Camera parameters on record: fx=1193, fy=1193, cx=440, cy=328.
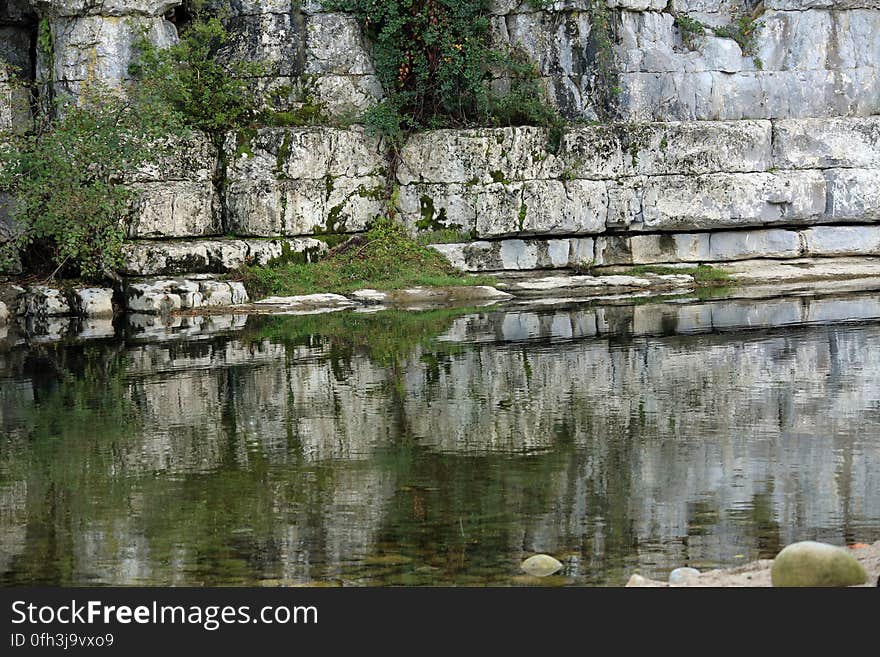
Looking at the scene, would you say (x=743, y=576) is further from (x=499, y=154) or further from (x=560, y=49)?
(x=560, y=49)

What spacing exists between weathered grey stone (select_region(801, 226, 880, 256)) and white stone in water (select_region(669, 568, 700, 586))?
22278 millimetres

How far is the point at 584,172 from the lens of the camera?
87.7ft

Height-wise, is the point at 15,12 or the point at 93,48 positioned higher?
the point at 15,12

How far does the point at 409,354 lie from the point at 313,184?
34.9ft

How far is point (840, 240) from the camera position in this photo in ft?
89.7

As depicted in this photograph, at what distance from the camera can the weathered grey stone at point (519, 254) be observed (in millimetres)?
26312

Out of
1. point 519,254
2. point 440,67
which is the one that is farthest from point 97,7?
point 519,254

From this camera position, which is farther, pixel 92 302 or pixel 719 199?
pixel 719 199

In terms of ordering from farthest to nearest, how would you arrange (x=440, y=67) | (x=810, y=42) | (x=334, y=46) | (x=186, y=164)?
(x=810, y=42), (x=334, y=46), (x=440, y=67), (x=186, y=164)

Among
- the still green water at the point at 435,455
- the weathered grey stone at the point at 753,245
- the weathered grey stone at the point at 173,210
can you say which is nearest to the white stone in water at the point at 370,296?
the weathered grey stone at the point at 173,210

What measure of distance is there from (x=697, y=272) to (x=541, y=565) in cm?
2024

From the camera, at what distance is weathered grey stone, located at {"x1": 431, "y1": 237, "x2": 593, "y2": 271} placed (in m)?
26.3

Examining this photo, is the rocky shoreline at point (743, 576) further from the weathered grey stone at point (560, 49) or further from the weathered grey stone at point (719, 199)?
the weathered grey stone at point (560, 49)

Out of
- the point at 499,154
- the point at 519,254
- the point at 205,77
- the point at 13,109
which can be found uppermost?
the point at 205,77
